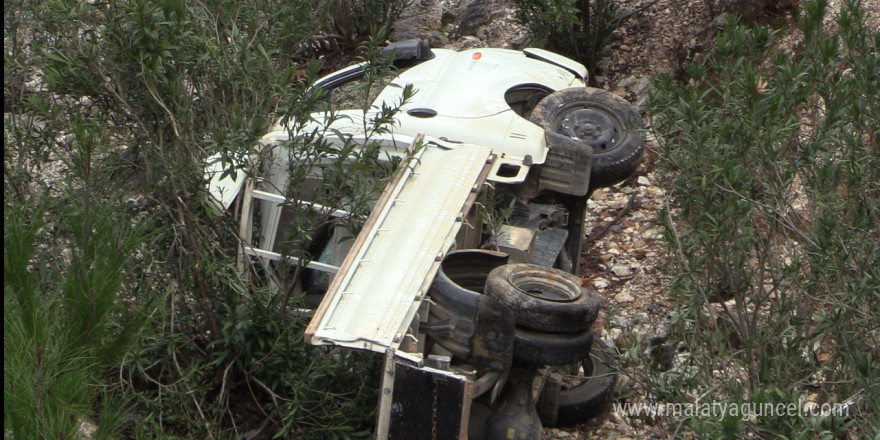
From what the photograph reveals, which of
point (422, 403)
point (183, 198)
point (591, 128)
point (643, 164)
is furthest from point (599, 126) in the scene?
point (422, 403)

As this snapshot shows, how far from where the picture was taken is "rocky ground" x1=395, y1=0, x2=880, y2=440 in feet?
19.4

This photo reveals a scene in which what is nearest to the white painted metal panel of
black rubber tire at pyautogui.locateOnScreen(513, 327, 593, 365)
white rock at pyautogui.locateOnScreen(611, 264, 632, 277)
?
black rubber tire at pyautogui.locateOnScreen(513, 327, 593, 365)

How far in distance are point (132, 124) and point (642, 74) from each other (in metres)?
5.91

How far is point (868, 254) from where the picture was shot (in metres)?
3.93

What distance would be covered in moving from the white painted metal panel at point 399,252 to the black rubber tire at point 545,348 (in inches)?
18.4

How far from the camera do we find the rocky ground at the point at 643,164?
5.92 m

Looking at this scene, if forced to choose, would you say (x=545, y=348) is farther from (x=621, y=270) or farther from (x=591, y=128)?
(x=621, y=270)

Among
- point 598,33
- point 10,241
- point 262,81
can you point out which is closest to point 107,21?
point 262,81

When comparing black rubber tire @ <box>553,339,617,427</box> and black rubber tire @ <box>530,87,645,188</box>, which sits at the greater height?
black rubber tire @ <box>530,87,645,188</box>

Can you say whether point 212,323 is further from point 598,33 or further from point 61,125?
point 598,33

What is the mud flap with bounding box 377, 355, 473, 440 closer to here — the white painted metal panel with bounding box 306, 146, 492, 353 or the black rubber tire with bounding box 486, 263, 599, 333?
the white painted metal panel with bounding box 306, 146, 492, 353

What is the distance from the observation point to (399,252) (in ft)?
14.8

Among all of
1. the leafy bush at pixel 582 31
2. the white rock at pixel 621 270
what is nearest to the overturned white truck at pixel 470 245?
the white rock at pixel 621 270

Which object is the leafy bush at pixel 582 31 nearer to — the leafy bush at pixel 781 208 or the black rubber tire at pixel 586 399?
the black rubber tire at pixel 586 399
